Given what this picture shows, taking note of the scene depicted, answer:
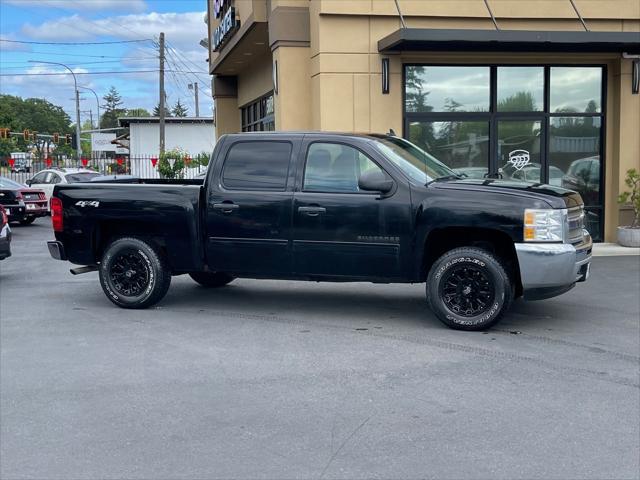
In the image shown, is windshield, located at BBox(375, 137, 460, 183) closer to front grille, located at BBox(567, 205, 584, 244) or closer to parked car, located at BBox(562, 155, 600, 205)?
front grille, located at BBox(567, 205, 584, 244)

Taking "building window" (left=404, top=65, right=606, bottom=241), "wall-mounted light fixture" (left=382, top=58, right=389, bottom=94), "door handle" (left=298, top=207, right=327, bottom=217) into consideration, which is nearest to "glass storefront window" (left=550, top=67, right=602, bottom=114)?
"building window" (left=404, top=65, right=606, bottom=241)

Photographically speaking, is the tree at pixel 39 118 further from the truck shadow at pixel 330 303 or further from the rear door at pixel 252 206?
the rear door at pixel 252 206

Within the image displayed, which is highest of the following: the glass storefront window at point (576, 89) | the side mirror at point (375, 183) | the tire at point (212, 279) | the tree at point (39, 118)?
the tree at point (39, 118)

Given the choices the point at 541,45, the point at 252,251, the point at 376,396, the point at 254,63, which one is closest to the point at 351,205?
the point at 252,251

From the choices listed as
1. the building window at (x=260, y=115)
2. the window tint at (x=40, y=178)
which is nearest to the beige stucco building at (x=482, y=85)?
the building window at (x=260, y=115)

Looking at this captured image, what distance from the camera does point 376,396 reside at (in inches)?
218

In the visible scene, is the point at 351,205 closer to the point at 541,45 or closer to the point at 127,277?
the point at 127,277

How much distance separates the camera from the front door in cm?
762

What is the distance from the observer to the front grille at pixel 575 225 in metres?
7.36

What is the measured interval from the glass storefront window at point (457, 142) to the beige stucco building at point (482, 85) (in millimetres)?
20

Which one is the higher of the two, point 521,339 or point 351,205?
point 351,205

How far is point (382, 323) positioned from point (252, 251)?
5.32ft

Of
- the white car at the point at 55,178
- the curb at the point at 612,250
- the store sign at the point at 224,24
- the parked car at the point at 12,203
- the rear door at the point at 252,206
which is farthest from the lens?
the white car at the point at 55,178

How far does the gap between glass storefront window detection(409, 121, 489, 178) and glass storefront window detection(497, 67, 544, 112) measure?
2.10 feet
